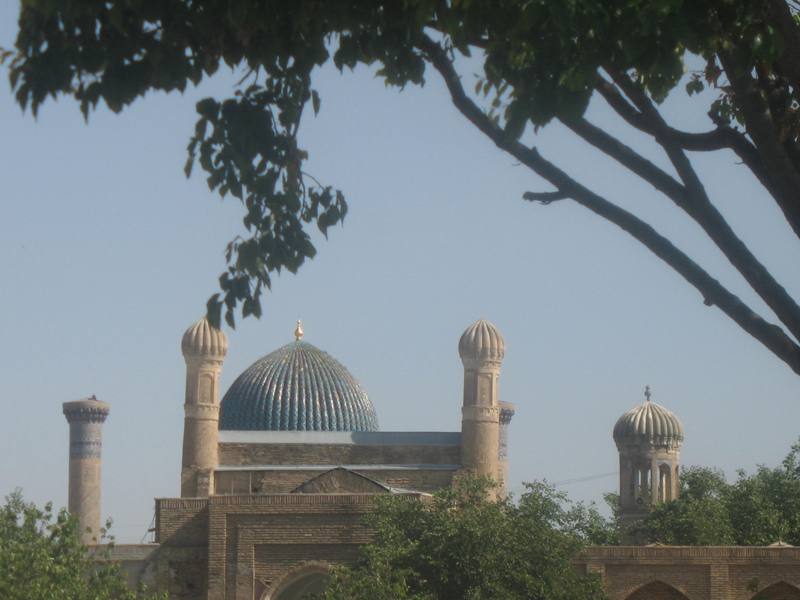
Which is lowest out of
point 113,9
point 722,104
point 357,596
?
point 357,596

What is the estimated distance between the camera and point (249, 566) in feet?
91.9

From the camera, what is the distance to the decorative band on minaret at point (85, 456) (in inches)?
1987

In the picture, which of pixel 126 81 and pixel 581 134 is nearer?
pixel 126 81

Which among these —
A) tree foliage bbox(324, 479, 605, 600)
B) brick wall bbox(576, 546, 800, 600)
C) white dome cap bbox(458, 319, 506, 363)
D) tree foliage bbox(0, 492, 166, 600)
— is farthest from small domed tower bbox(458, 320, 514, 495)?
tree foliage bbox(0, 492, 166, 600)

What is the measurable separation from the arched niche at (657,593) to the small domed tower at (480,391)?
5.19 meters

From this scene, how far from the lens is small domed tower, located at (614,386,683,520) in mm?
45575

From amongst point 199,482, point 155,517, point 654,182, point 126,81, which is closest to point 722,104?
point 654,182

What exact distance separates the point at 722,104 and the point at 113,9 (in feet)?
12.3

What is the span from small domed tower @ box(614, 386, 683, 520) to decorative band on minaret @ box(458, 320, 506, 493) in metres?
13.2

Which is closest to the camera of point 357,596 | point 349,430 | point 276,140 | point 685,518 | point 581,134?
point 276,140

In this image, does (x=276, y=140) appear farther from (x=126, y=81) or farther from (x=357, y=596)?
(x=357, y=596)

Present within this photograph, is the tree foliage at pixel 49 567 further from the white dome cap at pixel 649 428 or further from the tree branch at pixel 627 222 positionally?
the white dome cap at pixel 649 428

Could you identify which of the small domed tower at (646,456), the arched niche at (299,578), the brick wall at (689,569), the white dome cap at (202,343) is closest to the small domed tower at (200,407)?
the white dome cap at (202,343)

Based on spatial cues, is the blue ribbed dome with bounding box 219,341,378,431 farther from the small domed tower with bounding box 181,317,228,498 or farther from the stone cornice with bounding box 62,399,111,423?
the stone cornice with bounding box 62,399,111,423
